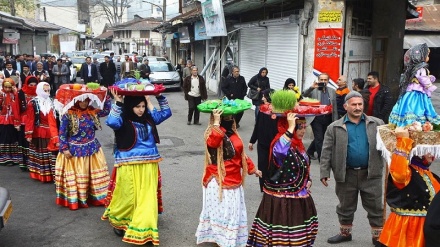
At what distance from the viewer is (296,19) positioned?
42.3 ft

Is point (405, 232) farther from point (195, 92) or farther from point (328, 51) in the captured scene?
point (195, 92)

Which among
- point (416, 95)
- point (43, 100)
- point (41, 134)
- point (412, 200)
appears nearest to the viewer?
point (412, 200)

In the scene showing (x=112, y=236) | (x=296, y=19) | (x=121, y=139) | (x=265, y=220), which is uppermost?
(x=296, y=19)

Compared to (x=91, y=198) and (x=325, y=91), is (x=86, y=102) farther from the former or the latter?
(x=325, y=91)

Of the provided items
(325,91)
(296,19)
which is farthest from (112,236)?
(296,19)

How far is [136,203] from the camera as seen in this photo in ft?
18.0

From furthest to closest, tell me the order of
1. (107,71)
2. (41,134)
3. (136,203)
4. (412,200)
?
(107,71) → (41,134) → (136,203) → (412,200)

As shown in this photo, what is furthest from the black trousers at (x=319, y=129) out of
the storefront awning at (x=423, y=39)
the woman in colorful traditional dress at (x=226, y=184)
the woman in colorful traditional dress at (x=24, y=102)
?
the storefront awning at (x=423, y=39)

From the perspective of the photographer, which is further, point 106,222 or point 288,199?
point 106,222

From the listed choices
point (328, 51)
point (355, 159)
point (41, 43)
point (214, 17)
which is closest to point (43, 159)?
point (355, 159)

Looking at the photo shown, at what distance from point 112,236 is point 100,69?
1497 centimetres

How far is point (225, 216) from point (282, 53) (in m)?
10.1

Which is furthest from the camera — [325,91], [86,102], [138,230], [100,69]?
[100,69]

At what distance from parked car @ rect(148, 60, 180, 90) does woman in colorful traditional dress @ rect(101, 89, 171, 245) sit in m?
17.2
